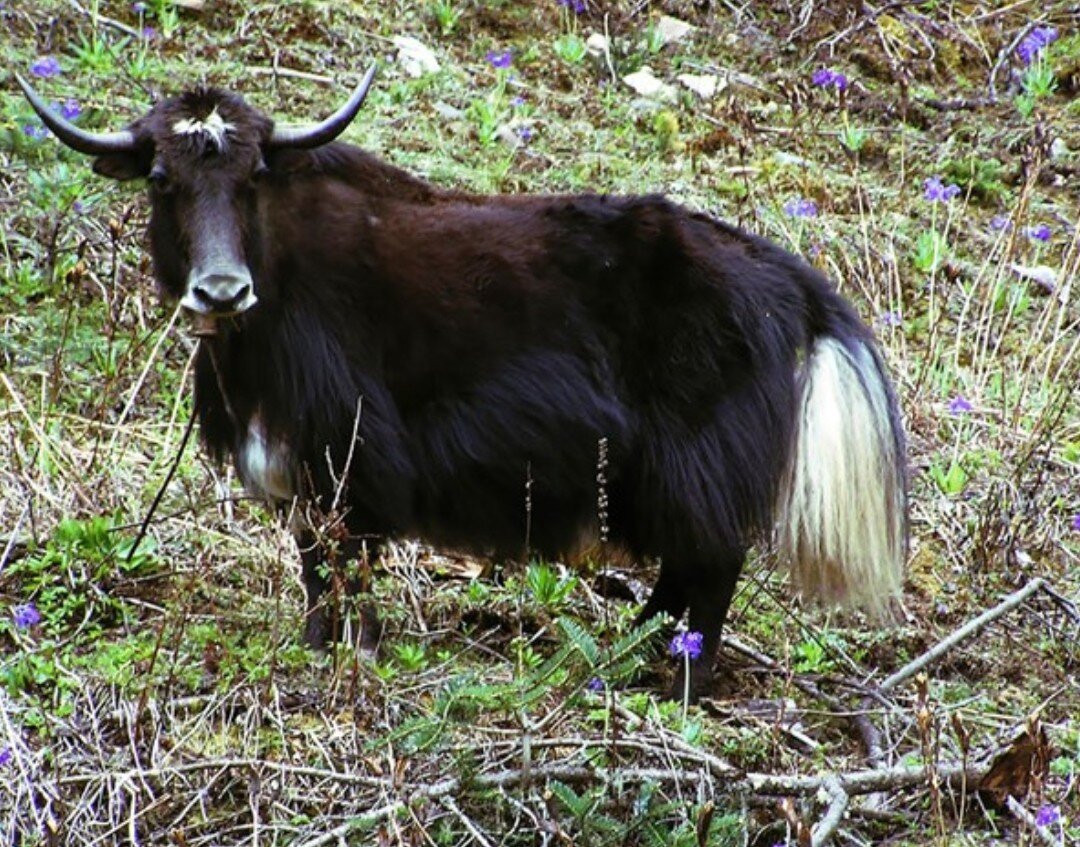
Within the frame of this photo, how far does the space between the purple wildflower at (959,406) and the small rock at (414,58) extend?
3090 mm

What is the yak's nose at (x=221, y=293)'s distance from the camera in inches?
165

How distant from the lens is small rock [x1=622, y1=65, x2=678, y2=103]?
8438 millimetres

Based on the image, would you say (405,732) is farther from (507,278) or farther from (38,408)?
(38,408)

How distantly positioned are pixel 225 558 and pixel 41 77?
2942 mm

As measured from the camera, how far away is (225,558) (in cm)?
503

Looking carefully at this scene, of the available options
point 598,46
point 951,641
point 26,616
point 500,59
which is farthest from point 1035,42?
point 26,616

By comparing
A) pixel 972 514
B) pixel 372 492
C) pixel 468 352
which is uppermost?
pixel 468 352

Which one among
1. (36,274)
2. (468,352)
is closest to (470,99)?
(36,274)

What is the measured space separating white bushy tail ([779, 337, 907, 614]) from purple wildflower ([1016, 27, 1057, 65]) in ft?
14.3

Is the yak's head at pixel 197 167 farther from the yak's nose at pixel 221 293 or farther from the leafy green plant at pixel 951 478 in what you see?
the leafy green plant at pixel 951 478

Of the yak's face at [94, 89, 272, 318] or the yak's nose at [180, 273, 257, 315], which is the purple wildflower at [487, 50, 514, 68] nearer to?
the yak's face at [94, 89, 272, 318]

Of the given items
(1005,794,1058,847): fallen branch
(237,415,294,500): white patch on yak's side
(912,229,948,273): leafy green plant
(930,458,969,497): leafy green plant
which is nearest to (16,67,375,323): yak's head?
(237,415,294,500): white patch on yak's side

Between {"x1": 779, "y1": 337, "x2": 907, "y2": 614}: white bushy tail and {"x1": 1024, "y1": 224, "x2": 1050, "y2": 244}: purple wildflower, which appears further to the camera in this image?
{"x1": 1024, "y1": 224, "x2": 1050, "y2": 244}: purple wildflower

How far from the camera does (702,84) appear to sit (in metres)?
8.62
